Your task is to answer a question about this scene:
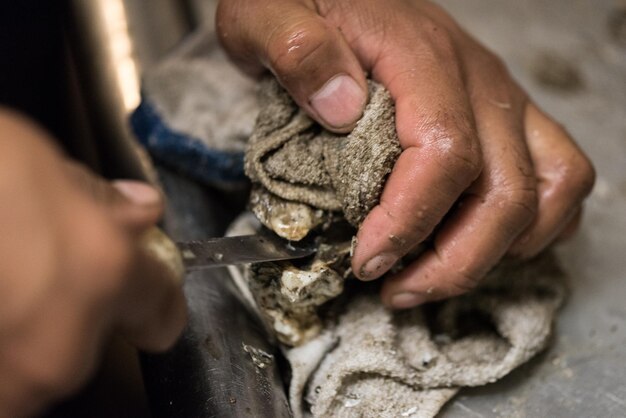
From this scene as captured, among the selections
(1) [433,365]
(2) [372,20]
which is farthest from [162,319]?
(2) [372,20]

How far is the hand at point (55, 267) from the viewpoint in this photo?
418 mm

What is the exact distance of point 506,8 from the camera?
150 cm

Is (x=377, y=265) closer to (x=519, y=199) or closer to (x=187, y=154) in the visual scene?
(x=519, y=199)

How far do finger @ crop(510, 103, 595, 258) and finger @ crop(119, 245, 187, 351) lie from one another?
18.0 inches

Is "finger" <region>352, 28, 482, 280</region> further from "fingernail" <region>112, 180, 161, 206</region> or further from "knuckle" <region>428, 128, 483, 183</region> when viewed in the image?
"fingernail" <region>112, 180, 161, 206</region>

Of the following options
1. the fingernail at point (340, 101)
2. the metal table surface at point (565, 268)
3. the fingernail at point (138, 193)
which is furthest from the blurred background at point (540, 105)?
the fingernail at point (138, 193)

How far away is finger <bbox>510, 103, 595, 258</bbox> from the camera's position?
0.82 meters

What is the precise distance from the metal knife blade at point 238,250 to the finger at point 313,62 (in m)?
0.14

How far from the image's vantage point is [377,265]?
70cm

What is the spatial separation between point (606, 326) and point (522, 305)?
0.59 ft

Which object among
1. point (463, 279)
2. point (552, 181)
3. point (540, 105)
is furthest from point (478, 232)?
point (540, 105)

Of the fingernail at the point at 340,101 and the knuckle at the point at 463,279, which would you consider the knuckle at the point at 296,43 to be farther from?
the knuckle at the point at 463,279

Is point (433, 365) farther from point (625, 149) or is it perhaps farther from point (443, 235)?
point (625, 149)

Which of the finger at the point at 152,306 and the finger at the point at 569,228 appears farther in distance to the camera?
the finger at the point at 569,228
